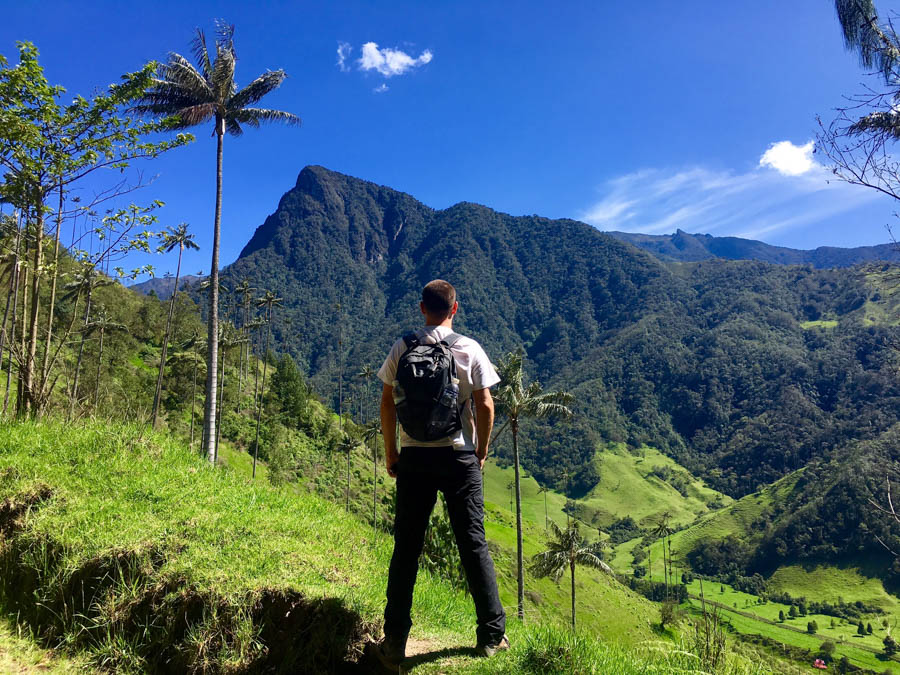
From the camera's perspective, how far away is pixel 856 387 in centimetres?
19100

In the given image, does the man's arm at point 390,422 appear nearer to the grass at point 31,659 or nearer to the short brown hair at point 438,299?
the short brown hair at point 438,299

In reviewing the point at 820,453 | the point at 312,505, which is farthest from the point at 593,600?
the point at 820,453

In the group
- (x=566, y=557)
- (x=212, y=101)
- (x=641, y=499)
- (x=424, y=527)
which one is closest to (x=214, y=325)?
(x=212, y=101)

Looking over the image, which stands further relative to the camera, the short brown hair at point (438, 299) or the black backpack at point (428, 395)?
the short brown hair at point (438, 299)

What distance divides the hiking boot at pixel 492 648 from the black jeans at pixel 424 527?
0.03 meters

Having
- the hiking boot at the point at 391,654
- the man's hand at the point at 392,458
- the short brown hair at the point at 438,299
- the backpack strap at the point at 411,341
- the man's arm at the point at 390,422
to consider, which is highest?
the short brown hair at the point at 438,299

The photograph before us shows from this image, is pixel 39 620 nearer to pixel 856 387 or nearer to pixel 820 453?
pixel 820 453

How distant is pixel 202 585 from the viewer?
3.38 m

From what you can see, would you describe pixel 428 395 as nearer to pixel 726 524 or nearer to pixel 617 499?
pixel 726 524

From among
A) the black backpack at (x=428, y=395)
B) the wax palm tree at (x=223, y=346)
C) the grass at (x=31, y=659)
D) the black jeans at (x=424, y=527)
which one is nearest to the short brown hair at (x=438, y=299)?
the black backpack at (x=428, y=395)

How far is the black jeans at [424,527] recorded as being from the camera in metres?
3.23

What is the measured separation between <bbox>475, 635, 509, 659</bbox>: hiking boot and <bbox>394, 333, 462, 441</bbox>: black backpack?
1.44 meters

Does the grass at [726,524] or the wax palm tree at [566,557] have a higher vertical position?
the wax palm tree at [566,557]

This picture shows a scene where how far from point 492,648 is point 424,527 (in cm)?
89
